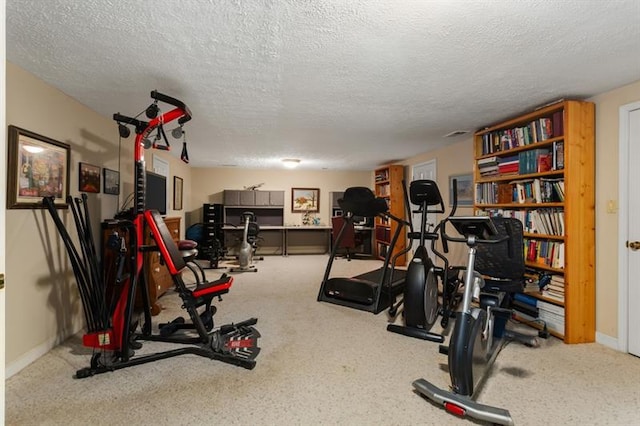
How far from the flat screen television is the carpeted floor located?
1.61m

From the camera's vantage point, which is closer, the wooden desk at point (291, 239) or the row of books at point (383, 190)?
the row of books at point (383, 190)

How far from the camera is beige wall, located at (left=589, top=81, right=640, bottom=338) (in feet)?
8.39

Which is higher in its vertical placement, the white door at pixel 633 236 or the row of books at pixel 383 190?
the row of books at pixel 383 190

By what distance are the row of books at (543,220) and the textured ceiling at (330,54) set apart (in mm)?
1063

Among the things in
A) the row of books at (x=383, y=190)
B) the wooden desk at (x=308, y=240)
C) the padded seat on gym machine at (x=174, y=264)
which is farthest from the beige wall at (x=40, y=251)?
the row of books at (x=383, y=190)

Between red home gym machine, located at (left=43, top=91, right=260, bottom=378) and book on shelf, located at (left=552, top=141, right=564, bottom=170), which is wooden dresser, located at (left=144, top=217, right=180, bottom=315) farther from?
book on shelf, located at (left=552, top=141, right=564, bottom=170)

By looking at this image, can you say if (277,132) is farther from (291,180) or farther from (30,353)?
(291,180)

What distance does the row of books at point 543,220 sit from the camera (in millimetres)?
2830

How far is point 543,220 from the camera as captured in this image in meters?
2.97

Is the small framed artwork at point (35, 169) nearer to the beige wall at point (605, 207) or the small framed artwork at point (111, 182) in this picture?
the small framed artwork at point (111, 182)

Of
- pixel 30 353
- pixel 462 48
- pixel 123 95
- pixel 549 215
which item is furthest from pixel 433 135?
pixel 30 353

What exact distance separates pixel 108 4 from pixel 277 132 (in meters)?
2.53

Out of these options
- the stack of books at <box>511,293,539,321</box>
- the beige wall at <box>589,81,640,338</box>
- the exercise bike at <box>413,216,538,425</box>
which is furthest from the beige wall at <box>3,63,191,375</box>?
the beige wall at <box>589,81,640,338</box>

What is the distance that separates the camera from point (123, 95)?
106 inches
